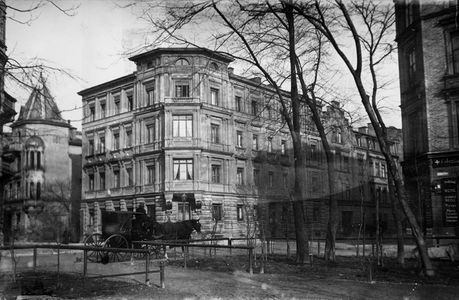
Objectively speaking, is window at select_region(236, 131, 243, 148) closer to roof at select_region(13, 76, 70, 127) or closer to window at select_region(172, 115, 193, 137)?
window at select_region(172, 115, 193, 137)

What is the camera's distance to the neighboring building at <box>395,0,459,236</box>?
1809 centimetres

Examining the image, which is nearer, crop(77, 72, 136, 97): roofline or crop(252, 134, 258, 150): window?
crop(77, 72, 136, 97): roofline

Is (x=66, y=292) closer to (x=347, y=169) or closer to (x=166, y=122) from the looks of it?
(x=166, y=122)

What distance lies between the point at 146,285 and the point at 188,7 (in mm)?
6411

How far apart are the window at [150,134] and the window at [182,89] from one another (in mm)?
2631

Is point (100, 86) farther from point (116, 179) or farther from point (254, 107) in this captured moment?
point (116, 179)

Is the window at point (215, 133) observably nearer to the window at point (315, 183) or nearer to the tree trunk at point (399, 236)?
the window at point (315, 183)

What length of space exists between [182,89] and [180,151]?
3.72m

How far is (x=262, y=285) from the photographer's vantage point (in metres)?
9.01

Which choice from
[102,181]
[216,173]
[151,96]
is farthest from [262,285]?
[102,181]

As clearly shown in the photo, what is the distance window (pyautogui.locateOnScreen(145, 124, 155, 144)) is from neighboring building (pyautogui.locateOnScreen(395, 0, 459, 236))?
1365 cm

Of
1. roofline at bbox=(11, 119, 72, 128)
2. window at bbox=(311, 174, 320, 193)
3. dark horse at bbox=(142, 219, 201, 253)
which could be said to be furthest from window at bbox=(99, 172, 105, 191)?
roofline at bbox=(11, 119, 72, 128)

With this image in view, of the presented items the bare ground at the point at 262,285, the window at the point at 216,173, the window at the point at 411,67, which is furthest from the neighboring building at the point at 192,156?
the bare ground at the point at 262,285

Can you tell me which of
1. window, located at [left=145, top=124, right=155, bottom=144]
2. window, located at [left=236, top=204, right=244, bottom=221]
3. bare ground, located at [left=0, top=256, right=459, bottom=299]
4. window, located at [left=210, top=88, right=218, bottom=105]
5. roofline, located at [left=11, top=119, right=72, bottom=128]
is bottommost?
bare ground, located at [left=0, top=256, right=459, bottom=299]
